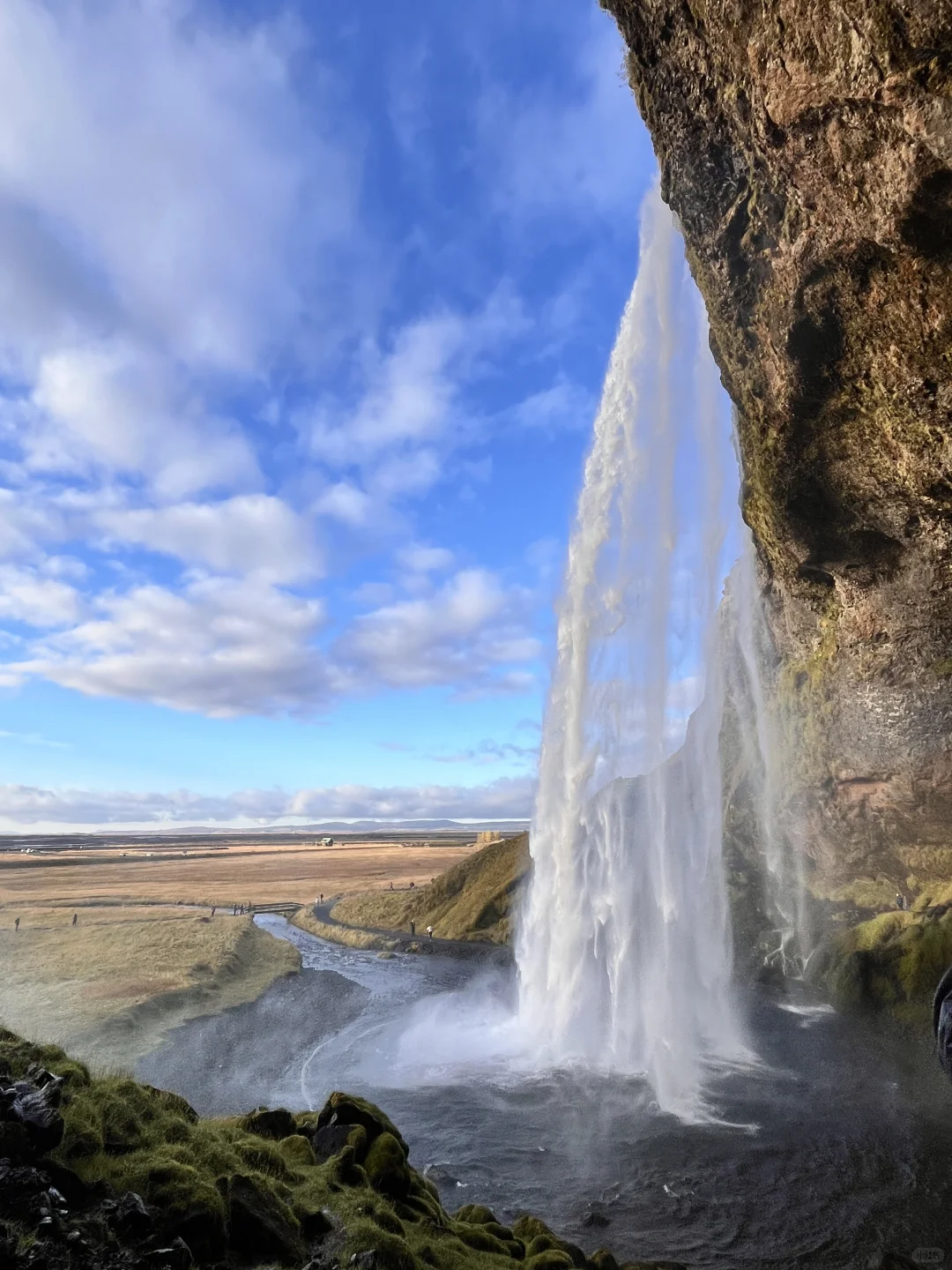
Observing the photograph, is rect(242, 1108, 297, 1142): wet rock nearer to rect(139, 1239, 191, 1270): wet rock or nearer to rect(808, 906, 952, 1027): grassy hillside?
rect(139, 1239, 191, 1270): wet rock

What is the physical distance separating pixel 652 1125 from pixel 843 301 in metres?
22.7

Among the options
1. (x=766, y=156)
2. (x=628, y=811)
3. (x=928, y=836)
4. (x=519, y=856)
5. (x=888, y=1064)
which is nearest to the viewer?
(x=766, y=156)

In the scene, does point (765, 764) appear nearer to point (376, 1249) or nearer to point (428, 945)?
point (428, 945)

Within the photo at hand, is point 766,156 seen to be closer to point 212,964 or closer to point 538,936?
point 538,936

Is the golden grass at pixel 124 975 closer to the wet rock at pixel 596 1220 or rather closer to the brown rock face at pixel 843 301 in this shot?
the wet rock at pixel 596 1220

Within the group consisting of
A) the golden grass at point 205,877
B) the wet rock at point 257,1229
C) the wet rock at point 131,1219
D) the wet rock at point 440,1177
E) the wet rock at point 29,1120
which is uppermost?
the wet rock at point 29,1120

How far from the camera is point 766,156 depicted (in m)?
18.4

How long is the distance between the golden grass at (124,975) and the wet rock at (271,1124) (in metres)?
12.9

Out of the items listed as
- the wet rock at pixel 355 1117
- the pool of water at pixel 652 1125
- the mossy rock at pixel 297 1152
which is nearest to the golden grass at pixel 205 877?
the pool of water at pixel 652 1125

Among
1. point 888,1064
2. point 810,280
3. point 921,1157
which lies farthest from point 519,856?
point 810,280

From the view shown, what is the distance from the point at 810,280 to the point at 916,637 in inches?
683

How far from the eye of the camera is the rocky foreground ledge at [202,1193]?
8.30 m

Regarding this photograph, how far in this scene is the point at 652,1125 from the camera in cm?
1872

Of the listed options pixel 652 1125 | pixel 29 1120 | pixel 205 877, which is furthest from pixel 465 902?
pixel 205 877
